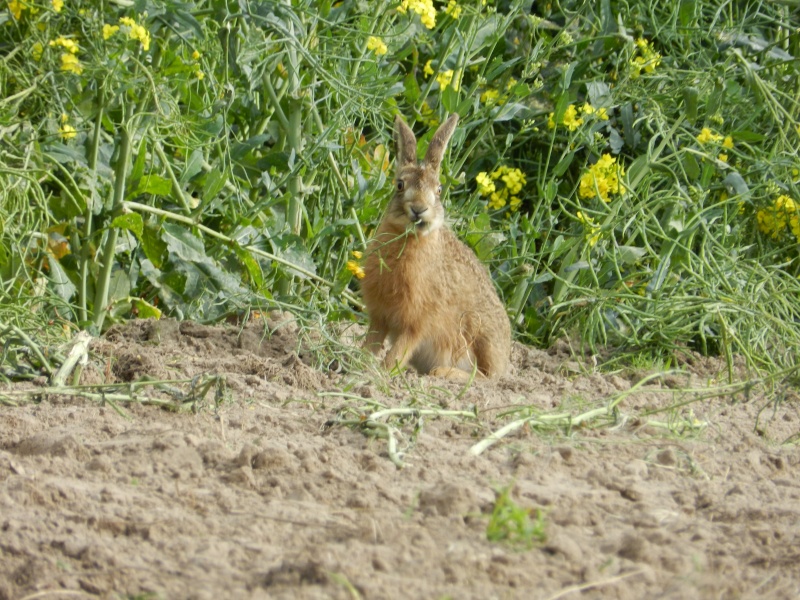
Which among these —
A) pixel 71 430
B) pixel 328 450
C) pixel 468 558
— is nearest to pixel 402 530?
pixel 468 558

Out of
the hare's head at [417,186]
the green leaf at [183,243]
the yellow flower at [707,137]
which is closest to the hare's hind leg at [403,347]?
the hare's head at [417,186]

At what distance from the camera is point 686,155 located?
6.79 meters

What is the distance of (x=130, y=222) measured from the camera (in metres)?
5.51

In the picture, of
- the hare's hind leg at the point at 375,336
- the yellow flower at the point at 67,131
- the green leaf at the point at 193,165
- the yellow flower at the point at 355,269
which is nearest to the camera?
the yellow flower at the point at 67,131

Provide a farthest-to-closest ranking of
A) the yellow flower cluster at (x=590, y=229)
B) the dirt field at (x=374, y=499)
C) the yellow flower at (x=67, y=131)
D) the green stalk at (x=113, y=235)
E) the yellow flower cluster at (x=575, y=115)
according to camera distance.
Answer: the yellow flower cluster at (x=575, y=115)
the yellow flower cluster at (x=590, y=229)
the green stalk at (x=113, y=235)
the yellow flower at (x=67, y=131)
the dirt field at (x=374, y=499)

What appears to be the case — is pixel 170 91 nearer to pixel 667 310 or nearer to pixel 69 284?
pixel 69 284

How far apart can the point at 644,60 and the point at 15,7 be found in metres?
3.98

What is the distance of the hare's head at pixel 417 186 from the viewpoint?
5.74 metres

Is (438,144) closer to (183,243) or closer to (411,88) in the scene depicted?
(411,88)

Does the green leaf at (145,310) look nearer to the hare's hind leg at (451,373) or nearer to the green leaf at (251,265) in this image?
the green leaf at (251,265)

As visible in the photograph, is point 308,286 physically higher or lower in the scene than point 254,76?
lower

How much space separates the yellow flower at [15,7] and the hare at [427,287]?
215 centimetres

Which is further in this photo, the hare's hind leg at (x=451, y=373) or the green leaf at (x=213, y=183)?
the hare's hind leg at (x=451, y=373)

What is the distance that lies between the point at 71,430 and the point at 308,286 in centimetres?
298
